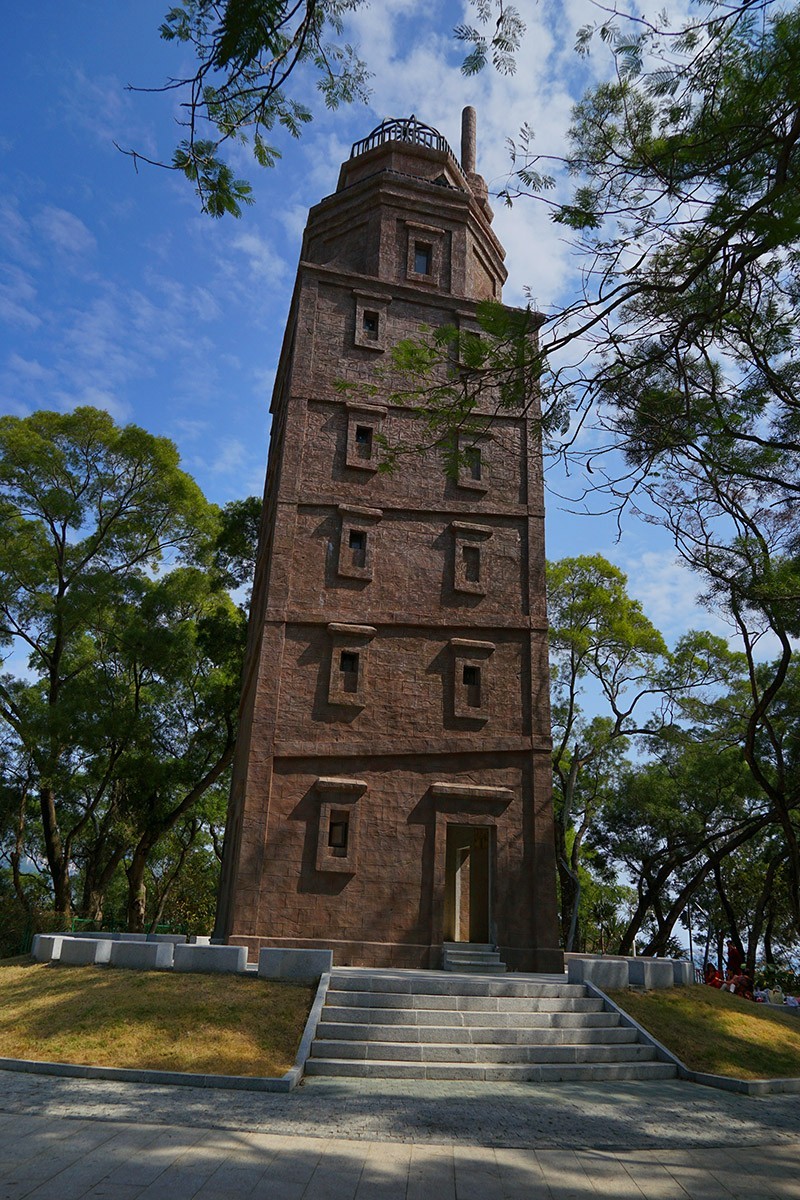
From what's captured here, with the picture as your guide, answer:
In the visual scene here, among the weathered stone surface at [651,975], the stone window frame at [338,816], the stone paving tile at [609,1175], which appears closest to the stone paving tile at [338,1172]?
the stone paving tile at [609,1175]

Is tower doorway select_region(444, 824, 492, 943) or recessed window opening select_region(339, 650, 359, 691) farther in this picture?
tower doorway select_region(444, 824, 492, 943)

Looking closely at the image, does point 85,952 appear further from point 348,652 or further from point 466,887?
point 466,887

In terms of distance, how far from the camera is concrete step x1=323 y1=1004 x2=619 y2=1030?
9180 mm

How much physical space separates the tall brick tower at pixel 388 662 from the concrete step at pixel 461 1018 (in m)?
3.64

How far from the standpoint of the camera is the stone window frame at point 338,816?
13328mm

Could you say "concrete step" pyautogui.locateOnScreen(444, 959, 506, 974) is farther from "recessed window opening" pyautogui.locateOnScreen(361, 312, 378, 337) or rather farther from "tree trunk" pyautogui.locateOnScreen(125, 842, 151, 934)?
"recessed window opening" pyautogui.locateOnScreen(361, 312, 378, 337)

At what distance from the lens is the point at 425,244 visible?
18.1 m

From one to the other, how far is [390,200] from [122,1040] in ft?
53.9

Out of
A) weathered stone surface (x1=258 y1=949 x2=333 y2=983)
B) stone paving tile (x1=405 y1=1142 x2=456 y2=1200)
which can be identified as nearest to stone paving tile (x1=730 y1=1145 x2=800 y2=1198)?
stone paving tile (x1=405 y1=1142 x2=456 y2=1200)

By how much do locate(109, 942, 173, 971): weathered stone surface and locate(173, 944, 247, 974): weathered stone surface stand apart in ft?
0.40

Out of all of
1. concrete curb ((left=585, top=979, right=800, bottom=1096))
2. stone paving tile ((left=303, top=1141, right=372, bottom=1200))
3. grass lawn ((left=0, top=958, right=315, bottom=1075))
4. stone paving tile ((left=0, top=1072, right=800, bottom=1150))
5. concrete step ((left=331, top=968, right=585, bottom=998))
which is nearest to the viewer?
stone paving tile ((left=303, top=1141, right=372, bottom=1200))

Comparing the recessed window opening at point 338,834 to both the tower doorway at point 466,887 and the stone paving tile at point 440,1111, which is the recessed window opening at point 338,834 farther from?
the stone paving tile at point 440,1111

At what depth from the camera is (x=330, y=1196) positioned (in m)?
4.64

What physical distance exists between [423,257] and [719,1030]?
15.3 m
